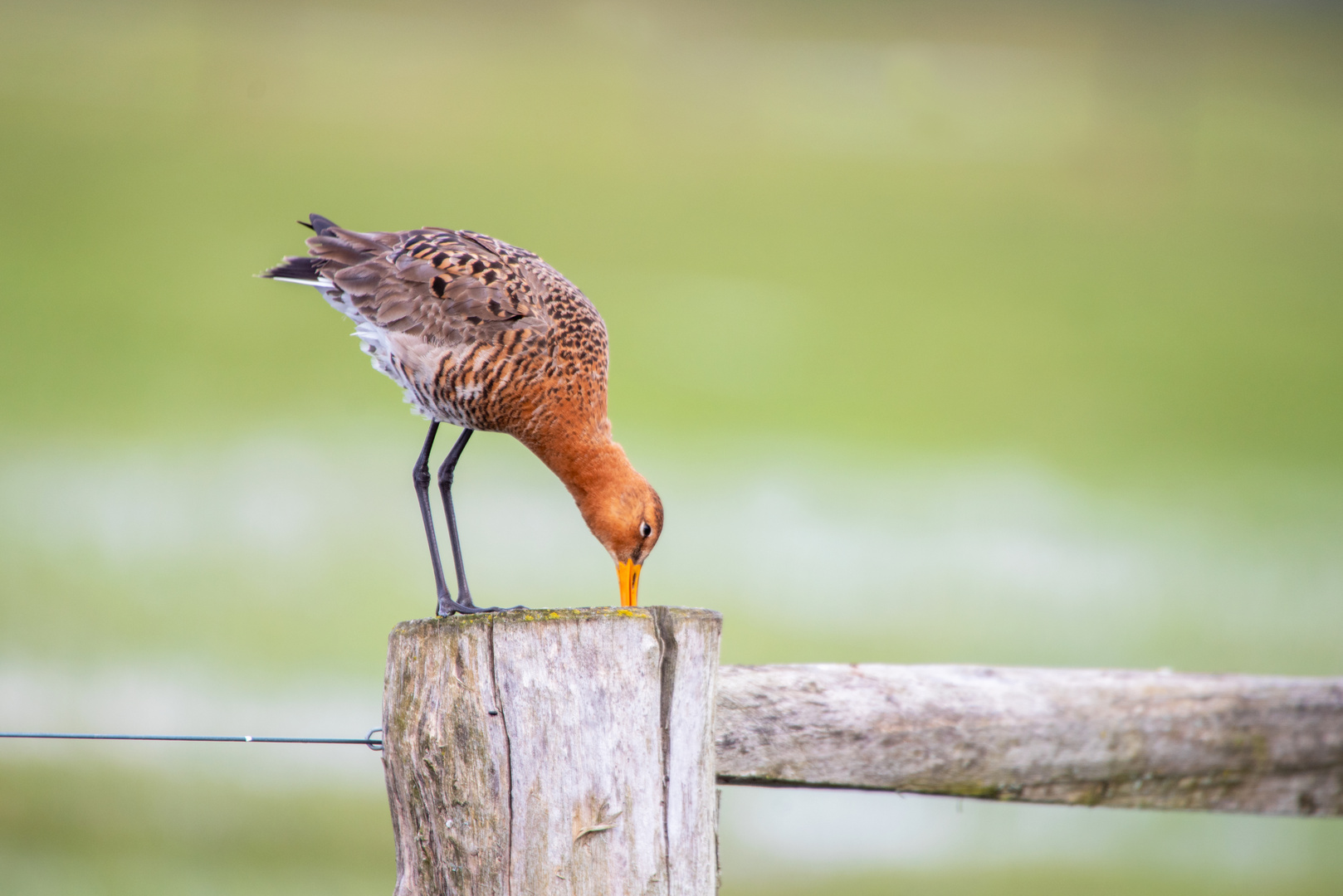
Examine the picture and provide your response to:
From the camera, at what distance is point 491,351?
7.44 ft

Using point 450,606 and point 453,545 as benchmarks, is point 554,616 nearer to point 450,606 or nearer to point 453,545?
point 450,606

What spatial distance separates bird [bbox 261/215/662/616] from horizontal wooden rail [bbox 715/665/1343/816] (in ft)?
1.73

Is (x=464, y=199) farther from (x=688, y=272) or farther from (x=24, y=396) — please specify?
(x=24, y=396)

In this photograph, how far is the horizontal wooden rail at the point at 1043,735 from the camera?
6.72 feet

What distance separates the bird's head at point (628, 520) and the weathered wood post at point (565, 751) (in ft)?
2.71

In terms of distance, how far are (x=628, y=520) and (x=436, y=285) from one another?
661mm

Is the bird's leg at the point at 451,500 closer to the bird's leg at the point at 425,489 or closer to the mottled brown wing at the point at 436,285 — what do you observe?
the bird's leg at the point at 425,489

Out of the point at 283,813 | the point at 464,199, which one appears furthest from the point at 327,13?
the point at 283,813

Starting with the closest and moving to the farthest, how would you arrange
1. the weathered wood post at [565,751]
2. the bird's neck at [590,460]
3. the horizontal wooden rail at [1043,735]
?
1. the weathered wood post at [565,751]
2. the horizontal wooden rail at [1043,735]
3. the bird's neck at [590,460]

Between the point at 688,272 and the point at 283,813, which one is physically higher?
the point at 688,272

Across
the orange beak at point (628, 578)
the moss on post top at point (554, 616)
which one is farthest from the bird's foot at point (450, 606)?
the moss on post top at point (554, 616)

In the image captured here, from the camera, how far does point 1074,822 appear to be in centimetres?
412

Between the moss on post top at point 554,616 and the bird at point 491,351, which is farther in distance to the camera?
the bird at point 491,351

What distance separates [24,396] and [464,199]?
5.77 feet
